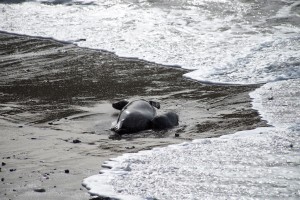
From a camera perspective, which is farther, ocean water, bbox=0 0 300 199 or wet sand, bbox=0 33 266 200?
wet sand, bbox=0 33 266 200

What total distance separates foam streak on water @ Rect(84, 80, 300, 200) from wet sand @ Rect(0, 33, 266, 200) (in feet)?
0.84

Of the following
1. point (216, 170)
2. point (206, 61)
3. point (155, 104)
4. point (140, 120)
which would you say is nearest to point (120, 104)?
point (155, 104)

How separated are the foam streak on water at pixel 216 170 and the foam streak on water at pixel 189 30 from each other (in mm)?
3086

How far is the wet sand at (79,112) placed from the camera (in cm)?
495

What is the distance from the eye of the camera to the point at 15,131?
628 cm

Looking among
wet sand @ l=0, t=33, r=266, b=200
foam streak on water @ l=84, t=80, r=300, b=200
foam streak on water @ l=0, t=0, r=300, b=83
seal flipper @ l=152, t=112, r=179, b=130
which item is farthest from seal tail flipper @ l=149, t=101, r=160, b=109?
foam streak on water @ l=0, t=0, r=300, b=83

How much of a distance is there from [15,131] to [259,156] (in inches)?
111

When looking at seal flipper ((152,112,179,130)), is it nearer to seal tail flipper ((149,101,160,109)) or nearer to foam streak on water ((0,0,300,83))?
seal tail flipper ((149,101,160,109))

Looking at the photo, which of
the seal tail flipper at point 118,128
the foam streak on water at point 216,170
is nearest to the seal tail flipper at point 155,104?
the seal tail flipper at point 118,128

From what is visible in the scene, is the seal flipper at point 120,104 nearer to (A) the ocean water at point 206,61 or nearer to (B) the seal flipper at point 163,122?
(B) the seal flipper at point 163,122

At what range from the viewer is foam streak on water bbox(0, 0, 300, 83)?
30.7ft

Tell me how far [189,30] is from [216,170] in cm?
801

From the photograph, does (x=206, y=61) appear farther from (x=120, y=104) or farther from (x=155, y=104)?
(x=120, y=104)

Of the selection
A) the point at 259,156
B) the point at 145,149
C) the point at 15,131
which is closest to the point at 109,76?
the point at 15,131
